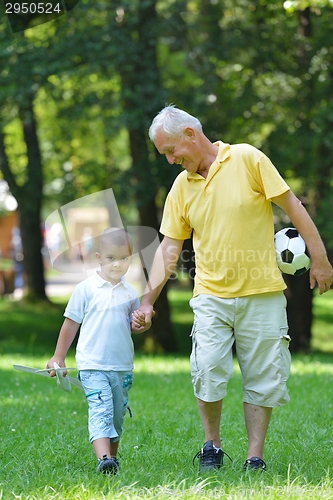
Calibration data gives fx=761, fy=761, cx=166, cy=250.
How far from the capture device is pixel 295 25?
47.7ft

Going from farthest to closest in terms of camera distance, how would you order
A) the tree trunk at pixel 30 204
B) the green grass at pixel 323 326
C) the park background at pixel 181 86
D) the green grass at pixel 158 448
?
1. the green grass at pixel 323 326
2. the tree trunk at pixel 30 204
3. the park background at pixel 181 86
4. the green grass at pixel 158 448

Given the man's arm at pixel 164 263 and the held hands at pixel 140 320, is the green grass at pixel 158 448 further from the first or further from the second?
the man's arm at pixel 164 263

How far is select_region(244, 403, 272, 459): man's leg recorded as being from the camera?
453cm

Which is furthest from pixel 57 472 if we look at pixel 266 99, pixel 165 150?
pixel 266 99

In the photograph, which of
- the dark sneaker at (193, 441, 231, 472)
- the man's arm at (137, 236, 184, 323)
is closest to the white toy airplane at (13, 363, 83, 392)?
the man's arm at (137, 236, 184, 323)

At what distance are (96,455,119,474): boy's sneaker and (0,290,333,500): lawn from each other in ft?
0.25

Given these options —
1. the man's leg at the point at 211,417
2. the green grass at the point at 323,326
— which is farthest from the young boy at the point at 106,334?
the green grass at the point at 323,326

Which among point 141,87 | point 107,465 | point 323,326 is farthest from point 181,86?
point 107,465

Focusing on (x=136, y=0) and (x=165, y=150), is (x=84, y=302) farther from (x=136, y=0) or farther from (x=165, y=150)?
(x=136, y=0)

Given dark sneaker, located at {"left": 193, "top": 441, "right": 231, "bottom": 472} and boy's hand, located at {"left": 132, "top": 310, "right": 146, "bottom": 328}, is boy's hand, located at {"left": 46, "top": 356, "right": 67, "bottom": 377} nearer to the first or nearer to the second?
boy's hand, located at {"left": 132, "top": 310, "right": 146, "bottom": 328}

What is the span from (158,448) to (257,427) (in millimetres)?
924

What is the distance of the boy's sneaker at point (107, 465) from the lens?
13.9ft

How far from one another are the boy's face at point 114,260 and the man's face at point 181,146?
24.7 inches

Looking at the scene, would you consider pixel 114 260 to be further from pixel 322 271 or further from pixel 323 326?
pixel 323 326
